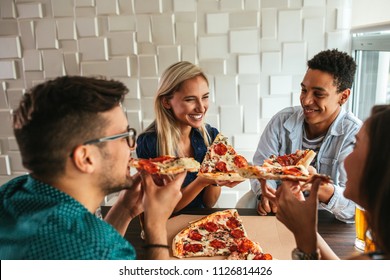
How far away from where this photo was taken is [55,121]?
0.82 m

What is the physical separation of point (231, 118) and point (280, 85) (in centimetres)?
35

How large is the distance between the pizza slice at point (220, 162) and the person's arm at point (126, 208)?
0.29 m

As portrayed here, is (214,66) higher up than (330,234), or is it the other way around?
(214,66)

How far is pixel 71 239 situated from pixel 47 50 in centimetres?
162

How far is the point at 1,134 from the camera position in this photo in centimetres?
211

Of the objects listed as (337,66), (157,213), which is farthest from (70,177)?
(337,66)

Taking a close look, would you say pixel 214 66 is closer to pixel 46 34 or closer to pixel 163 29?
pixel 163 29

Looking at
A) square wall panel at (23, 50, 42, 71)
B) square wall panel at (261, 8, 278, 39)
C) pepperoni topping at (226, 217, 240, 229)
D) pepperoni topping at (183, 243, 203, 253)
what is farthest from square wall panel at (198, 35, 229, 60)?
pepperoni topping at (183, 243, 203, 253)

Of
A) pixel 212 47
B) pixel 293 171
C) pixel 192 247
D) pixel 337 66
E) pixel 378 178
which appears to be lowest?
pixel 192 247

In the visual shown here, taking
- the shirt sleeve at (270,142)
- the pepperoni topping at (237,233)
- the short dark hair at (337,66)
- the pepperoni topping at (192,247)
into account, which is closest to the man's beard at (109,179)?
the pepperoni topping at (192,247)

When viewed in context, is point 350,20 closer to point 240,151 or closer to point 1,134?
point 240,151

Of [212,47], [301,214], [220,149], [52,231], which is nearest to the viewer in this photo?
[52,231]
